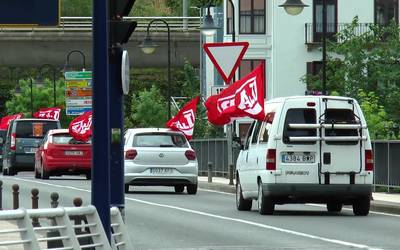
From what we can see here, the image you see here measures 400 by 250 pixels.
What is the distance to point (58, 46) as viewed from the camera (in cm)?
8075

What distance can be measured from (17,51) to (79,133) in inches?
1212

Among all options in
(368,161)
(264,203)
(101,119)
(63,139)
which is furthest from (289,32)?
(101,119)

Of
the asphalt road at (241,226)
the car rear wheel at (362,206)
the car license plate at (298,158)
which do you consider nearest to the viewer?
the asphalt road at (241,226)

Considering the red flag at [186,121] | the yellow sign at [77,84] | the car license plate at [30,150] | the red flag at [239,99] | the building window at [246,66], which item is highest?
the building window at [246,66]

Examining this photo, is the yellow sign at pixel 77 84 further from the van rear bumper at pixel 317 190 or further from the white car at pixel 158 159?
the van rear bumper at pixel 317 190

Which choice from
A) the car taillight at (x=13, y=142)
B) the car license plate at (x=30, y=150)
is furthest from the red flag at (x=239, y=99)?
the car license plate at (x=30, y=150)

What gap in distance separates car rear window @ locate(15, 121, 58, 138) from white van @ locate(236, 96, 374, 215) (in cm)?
2994

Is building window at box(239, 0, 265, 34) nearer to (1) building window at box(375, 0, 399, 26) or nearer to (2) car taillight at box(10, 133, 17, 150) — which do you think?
(1) building window at box(375, 0, 399, 26)

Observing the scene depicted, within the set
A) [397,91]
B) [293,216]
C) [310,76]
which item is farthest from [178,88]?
[293,216]

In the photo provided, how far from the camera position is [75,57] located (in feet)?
286

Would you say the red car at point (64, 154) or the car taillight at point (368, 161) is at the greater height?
the car taillight at point (368, 161)

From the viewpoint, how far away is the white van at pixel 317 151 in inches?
1075

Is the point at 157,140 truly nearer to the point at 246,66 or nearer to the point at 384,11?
the point at 246,66

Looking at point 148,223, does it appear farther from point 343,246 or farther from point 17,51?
point 17,51
